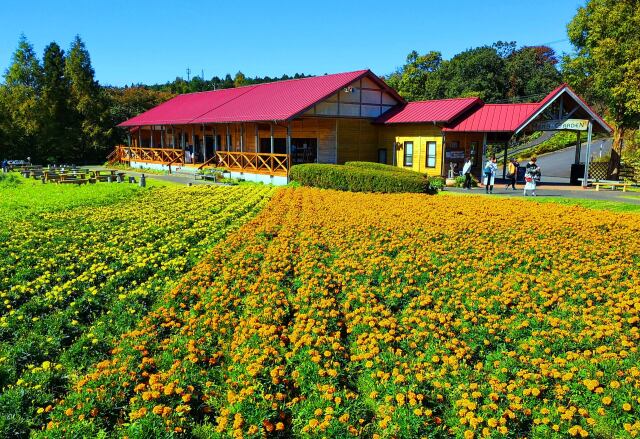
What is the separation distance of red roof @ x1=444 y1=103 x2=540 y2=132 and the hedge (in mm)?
5617

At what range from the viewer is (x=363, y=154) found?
1035 inches

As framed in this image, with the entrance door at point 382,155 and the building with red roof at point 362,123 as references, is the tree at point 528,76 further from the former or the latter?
the entrance door at point 382,155

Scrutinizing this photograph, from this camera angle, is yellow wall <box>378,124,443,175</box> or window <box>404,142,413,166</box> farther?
window <box>404,142,413,166</box>

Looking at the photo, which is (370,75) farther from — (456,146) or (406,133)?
(456,146)

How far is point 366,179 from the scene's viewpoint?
17.5m

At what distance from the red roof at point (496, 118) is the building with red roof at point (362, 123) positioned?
0.04m

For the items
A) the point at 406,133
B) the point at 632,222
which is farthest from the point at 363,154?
the point at 632,222

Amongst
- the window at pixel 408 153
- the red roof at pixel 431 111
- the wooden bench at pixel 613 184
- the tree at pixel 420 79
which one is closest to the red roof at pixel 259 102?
the red roof at pixel 431 111

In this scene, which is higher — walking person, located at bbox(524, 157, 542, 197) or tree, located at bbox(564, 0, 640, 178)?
tree, located at bbox(564, 0, 640, 178)

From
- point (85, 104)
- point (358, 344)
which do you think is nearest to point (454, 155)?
point (358, 344)

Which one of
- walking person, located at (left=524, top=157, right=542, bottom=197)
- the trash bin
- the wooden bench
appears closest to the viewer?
walking person, located at (left=524, top=157, right=542, bottom=197)

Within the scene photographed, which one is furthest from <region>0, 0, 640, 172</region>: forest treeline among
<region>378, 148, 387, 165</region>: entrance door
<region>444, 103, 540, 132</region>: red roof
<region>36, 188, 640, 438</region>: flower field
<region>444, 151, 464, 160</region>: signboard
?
<region>36, 188, 640, 438</region>: flower field

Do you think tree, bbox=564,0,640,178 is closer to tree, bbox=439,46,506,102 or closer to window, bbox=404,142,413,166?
window, bbox=404,142,413,166

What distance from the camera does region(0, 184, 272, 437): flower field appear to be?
5047mm
